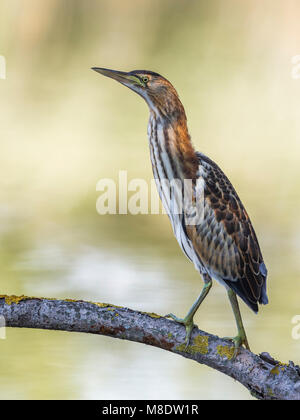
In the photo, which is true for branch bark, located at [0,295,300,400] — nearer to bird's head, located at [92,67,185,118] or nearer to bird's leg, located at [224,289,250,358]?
bird's leg, located at [224,289,250,358]

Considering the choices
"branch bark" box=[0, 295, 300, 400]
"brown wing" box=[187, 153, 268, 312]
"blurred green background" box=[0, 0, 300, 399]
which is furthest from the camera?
"blurred green background" box=[0, 0, 300, 399]

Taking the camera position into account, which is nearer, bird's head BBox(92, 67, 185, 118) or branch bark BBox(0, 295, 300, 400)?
branch bark BBox(0, 295, 300, 400)

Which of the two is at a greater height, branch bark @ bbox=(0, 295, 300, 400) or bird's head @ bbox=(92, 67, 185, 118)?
bird's head @ bbox=(92, 67, 185, 118)

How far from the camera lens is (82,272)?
14.4ft

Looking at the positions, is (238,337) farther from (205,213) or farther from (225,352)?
(205,213)

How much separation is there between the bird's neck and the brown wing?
2.9 inches

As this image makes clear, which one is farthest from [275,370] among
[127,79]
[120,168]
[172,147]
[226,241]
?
[120,168]

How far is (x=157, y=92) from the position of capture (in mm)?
3174

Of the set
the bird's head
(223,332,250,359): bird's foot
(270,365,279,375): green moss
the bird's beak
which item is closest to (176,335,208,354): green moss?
(223,332,250,359): bird's foot

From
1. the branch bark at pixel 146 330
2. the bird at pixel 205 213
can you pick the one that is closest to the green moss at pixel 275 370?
the branch bark at pixel 146 330

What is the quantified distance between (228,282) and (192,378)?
4.02 ft

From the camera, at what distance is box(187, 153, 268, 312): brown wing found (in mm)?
3088

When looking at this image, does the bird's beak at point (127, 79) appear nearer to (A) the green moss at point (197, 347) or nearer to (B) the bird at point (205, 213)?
(B) the bird at point (205, 213)

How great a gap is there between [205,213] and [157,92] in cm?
55
